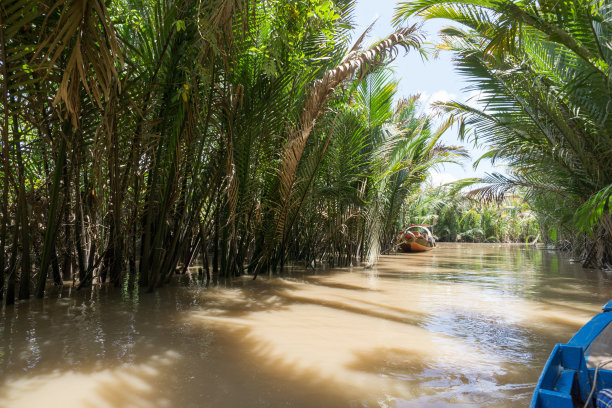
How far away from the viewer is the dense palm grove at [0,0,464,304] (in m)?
2.46

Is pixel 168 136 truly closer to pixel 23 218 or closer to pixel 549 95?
pixel 23 218

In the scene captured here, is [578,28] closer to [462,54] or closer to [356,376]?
[462,54]

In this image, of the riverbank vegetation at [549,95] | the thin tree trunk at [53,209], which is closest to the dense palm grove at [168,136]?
the thin tree trunk at [53,209]

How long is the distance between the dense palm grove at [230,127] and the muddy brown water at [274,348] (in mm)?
771

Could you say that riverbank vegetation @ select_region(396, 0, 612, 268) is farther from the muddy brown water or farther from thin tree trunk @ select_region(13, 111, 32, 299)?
thin tree trunk @ select_region(13, 111, 32, 299)

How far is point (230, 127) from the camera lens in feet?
11.8

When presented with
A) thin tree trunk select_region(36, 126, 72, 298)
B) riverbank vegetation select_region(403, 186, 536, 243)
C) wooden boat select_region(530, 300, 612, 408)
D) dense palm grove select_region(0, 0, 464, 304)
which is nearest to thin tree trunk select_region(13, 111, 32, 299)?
dense palm grove select_region(0, 0, 464, 304)

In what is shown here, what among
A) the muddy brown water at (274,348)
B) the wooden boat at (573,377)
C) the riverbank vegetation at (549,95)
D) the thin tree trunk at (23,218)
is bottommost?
the muddy brown water at (274,348)

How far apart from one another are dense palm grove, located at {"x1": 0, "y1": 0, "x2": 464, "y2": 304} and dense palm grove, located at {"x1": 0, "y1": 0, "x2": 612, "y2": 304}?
0.9 inches

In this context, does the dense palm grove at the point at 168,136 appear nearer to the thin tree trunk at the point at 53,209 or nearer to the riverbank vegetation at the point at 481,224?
the thin tree trunk at the point at 53,209

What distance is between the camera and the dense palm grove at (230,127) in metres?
2.51

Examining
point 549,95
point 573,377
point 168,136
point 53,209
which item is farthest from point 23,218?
point 549,95

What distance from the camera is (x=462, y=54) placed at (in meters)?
6.82

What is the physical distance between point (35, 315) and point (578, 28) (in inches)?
280
